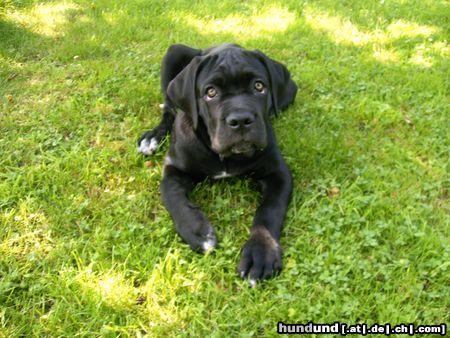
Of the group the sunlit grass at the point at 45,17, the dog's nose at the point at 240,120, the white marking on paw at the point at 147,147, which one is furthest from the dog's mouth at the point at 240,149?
the sunlit grass at the point at 45,17

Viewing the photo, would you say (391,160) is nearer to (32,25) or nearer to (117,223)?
(117,223)

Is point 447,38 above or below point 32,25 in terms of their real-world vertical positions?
above

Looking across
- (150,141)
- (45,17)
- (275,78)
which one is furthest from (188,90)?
(45,17)

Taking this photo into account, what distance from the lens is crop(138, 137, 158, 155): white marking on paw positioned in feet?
11.4

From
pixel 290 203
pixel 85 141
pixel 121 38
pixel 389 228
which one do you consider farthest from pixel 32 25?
pixel 389 228

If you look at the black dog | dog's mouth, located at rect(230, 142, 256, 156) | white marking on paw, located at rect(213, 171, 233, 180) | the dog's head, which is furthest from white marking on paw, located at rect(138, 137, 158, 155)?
dog's mouth, located at rect(230, 142, 256, 156)

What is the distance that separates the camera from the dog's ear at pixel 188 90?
292 cm

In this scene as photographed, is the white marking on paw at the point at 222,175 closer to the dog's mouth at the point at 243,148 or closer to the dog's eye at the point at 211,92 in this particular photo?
the dog's mouth at the point at 243,148

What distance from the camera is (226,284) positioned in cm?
244

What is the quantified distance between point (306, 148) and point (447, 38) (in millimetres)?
2819

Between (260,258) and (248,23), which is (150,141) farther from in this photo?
(248,23)

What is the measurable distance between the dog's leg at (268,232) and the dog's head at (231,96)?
0.28 metres

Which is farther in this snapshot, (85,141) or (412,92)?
(412,92)

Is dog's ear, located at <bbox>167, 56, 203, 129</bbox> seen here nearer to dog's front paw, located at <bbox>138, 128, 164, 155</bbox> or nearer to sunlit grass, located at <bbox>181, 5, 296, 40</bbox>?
dog's front paw, located at <bbox>138, 128, 164, 155</bbox>
